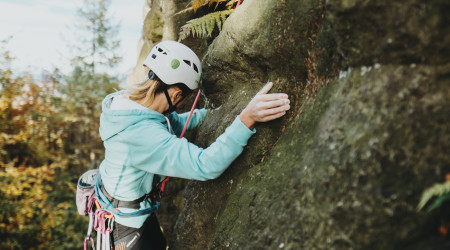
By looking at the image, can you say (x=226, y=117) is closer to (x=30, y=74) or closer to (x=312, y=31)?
(x=312, y=31)

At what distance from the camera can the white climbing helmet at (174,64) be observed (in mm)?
3158

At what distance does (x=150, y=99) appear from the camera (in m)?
3.12

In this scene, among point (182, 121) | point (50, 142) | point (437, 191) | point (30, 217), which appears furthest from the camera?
point (50, 142)

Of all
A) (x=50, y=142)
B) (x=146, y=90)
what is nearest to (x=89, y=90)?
(x=50, y=142)

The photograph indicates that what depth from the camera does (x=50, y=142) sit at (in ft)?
33.1

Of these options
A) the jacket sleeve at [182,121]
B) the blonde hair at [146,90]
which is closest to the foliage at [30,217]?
the jacket sleeve at [182,121]

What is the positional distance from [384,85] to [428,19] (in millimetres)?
377

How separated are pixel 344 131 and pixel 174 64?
198 cm

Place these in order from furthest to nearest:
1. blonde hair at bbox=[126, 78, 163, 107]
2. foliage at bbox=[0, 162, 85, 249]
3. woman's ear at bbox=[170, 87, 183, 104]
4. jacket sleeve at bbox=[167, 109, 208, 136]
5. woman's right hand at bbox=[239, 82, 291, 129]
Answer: foliage at bbox=[0, 162, 85, 249]
jacket sleeve at bbox=[167, 109, 208, 136]
woman's ear at bbox=[170, 87, 183, 104]
blonde hair at bbox=[126, 78, 163, 107]
woman's right hand at bbox=[239, 82, 291, 129]

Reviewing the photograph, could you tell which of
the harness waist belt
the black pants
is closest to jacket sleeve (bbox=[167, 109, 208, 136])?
the harness waist belt

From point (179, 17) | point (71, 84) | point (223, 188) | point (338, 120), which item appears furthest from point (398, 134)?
point (71, 84)

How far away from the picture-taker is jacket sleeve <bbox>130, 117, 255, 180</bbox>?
2582 mm

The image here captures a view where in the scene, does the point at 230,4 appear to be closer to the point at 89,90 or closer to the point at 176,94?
the point at 176,94

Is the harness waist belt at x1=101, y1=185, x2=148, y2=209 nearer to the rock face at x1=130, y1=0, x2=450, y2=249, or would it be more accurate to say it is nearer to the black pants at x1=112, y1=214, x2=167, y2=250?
the black pants at x1=112, y1=214, x2=167, y2=250
